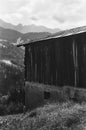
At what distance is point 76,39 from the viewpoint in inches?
454

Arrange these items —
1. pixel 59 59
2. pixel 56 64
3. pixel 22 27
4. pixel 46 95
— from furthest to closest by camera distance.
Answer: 1. pixel 22 27
2. pixel 46 95
3. pixel 56 64
4. pixel 59 59

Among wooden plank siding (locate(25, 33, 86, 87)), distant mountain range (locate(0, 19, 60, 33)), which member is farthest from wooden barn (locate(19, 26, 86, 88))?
distant mountain range (locate(0, 19, 60, 33))

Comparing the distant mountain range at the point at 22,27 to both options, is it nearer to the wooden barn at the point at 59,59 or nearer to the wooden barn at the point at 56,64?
the wooden barn at the point at 56,64

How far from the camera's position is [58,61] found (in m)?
12.8

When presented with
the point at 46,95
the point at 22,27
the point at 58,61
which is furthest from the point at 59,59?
the point at 22,27

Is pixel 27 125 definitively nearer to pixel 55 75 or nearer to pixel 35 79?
pixel 55 75

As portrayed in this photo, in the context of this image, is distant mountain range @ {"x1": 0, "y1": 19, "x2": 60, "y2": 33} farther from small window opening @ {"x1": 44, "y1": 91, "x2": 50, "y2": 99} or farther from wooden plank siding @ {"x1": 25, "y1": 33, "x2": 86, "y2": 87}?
small window opening @ {"x1": 44, "y1": 91, "x2": 50, "y2": 99}

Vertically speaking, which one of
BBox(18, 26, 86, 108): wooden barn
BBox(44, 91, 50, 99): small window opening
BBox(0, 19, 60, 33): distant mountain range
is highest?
BBox(0, 19, 60, 33): distant mountain range

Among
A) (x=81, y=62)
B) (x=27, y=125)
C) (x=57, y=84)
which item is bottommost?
(x=27, y=125)

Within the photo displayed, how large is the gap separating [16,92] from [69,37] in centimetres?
923

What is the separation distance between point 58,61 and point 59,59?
0.15m

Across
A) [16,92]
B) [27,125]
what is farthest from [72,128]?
[16,92]

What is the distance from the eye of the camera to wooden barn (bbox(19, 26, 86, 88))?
11289 millimetres

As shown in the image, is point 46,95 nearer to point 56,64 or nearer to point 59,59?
point 56,64
